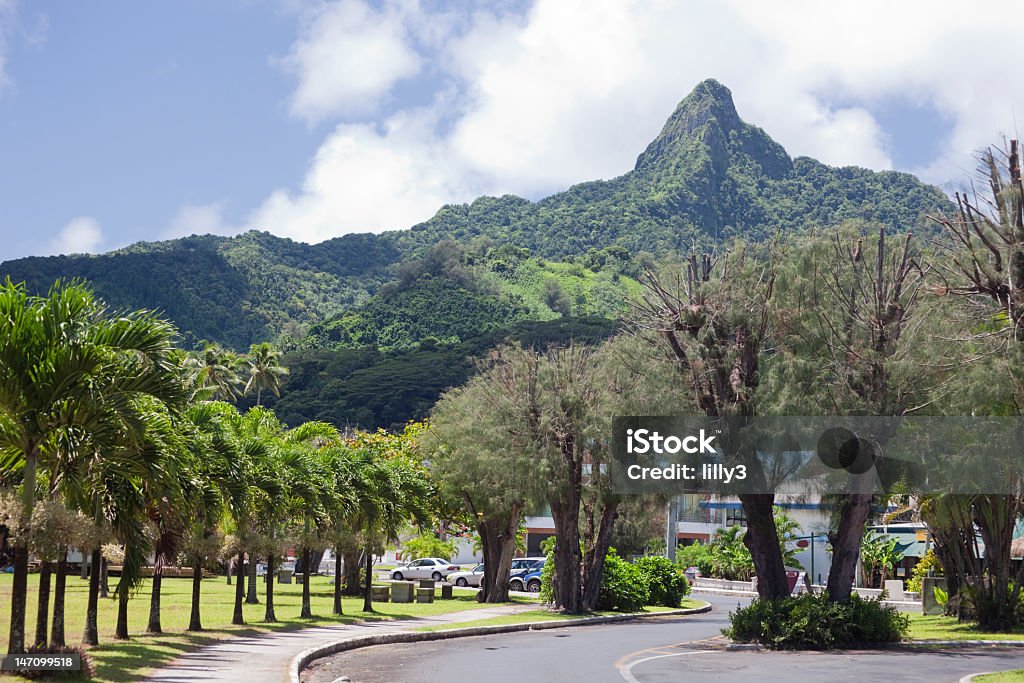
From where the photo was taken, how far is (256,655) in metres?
20.2

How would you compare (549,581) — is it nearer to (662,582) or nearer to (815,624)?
(662,582)

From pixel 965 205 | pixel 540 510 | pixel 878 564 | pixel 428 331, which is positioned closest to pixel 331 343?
pixel 428 331

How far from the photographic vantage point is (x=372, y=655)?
22.4 meters

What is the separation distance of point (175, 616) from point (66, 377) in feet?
57.8

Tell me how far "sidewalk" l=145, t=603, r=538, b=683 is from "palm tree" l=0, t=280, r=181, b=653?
9.96ft

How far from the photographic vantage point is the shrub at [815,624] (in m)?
24.8

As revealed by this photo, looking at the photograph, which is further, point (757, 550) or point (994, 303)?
point (757, 550)

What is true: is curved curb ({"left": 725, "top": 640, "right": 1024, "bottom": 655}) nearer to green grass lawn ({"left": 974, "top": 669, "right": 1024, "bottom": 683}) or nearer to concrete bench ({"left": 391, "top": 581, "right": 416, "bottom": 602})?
green grass lawn ({"left": 974, "top": 669, "right": 1024, "bottom": 683})

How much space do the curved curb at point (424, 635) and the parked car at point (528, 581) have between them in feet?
52.9

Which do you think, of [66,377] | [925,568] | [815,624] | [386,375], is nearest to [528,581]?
[925,568]

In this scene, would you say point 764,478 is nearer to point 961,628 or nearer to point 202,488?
point 961,628

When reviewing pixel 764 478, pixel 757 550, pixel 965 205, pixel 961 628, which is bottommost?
pixel 961 628

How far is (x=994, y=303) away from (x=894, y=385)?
15.3ft

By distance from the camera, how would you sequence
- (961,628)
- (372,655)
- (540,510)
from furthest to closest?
1. (540,510)
2. (961,628)
3. (372,655)
